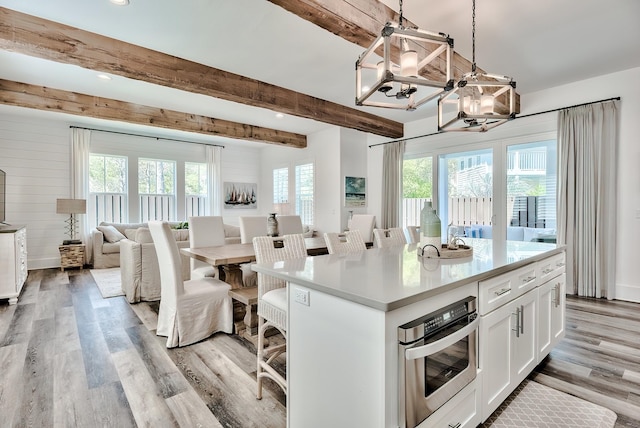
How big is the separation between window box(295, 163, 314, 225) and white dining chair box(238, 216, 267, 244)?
2.93 metres

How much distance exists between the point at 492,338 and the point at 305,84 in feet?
12.1

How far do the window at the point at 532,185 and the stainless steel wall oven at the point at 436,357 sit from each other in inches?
160

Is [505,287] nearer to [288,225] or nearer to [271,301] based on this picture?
[271,301]

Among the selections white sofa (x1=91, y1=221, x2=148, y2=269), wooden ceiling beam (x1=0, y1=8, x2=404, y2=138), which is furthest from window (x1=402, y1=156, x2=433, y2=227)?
white sofa (x1=91, y1=221, x2=148, y2=269)

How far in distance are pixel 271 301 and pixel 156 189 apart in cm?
669

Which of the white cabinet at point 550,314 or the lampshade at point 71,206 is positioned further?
the lampshade at point 71,206

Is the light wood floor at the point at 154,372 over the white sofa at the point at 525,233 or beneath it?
beneath

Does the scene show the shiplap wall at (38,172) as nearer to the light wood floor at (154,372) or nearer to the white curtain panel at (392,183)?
the light wood floor at (154,372)

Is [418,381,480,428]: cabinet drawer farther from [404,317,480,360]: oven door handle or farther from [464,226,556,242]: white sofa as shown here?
[464,226,556,242]: white sofa

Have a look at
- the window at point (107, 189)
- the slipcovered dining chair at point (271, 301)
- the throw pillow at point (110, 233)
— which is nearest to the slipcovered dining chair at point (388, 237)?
the slipcovered dining chair at point (271, 301)

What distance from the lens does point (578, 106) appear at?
4.09 m

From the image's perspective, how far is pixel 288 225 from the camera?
15.6 feet

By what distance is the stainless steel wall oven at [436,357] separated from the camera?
1.12m

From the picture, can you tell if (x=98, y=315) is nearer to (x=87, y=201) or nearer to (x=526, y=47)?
(x=87, y=201)
